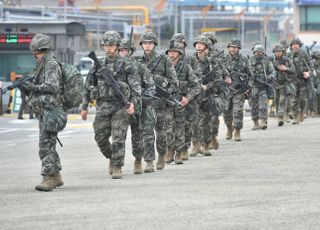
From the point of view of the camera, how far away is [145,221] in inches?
446

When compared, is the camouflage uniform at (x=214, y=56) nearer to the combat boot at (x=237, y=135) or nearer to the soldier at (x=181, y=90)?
the soldier at (x=181, y=90)

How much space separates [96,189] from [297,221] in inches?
153

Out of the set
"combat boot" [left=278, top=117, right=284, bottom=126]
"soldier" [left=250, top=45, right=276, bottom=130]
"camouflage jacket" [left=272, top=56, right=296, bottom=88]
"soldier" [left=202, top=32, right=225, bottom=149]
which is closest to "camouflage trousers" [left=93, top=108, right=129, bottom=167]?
"soldier" [left=202, top=32, right=225, bottom=149]

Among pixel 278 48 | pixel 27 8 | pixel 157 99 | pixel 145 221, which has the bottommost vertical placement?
pixel 145 221

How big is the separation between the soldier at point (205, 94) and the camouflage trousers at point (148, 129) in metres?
3.06

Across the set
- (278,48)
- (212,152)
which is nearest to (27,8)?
(278,48)

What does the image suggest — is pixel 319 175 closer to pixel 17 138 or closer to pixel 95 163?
pixel 95 163

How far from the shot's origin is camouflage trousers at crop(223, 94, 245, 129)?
2469 centimetres

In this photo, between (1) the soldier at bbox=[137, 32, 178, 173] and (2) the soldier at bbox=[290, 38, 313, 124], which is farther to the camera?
(2) the soldier at bbox=[290, 38, 313, 124]

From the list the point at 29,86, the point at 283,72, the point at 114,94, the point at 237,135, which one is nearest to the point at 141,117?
the point at 114,94

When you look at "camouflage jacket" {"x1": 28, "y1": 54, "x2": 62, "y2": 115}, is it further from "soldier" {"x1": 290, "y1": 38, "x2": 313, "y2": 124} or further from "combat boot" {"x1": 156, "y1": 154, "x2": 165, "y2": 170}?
"soldier" {"x1": 290, "y1": 38, "x2": 313, "y2": 124}

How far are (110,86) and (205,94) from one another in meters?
5.34

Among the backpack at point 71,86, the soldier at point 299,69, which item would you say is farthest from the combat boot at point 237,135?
the backpack at point 71,86

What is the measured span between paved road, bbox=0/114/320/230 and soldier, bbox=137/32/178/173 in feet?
1.41
